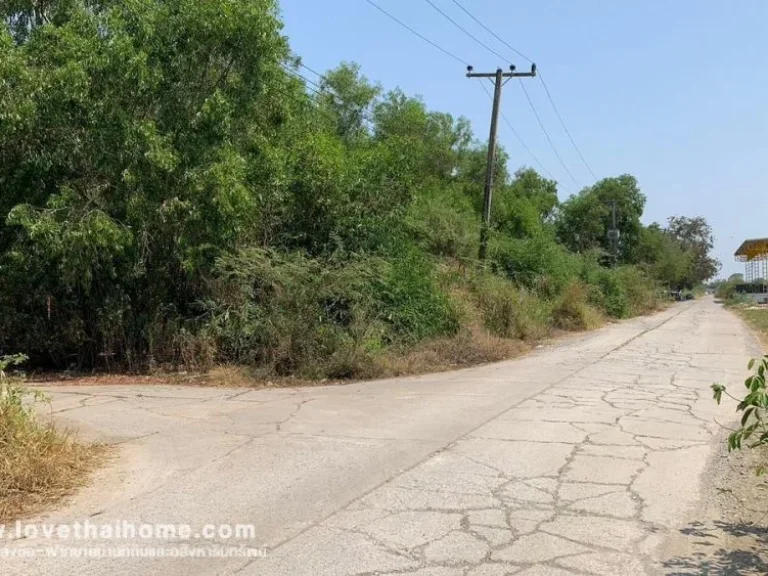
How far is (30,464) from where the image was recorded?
18.8 ft

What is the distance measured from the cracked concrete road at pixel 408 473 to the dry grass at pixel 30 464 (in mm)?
226

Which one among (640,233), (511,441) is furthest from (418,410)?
(640,233)

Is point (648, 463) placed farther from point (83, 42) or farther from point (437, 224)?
point (437, 224)

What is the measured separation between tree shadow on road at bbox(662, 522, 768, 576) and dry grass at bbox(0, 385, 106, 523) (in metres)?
4.67

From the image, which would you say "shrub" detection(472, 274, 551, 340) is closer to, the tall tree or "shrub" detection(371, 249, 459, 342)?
"shrub" detection(371, 249, 459, 342)

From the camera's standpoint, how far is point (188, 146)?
41.6 ft

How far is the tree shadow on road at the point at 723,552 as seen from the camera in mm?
4348

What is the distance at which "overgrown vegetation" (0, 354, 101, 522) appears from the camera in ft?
17.9

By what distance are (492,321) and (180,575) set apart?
15959mm

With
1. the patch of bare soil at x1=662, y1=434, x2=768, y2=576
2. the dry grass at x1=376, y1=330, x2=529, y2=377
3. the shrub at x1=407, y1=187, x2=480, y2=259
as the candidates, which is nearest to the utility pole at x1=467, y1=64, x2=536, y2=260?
the shrub at x1=407, y1=187, x2=480, y2=259

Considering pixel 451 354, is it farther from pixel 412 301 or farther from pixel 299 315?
pixel 299 315

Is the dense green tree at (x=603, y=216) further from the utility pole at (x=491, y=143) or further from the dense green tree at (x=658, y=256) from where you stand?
the utility pole at (x=491, y=143)

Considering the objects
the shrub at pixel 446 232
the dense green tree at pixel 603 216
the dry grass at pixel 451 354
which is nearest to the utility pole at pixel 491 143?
the shrub at pixel 446 232

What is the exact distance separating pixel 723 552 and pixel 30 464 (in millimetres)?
5320
